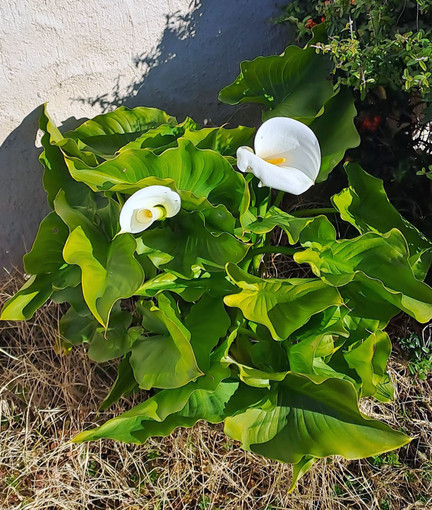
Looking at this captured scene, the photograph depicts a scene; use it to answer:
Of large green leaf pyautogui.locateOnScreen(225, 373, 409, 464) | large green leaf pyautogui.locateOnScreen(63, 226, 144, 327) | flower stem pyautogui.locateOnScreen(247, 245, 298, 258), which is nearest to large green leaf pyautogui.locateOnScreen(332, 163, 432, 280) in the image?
flower stem pyautogui.locateOnScreen(247, 245, 298, 258)

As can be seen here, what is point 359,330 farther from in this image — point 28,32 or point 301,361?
point 28,32

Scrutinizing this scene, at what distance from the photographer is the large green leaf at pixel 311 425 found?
3.28 ft

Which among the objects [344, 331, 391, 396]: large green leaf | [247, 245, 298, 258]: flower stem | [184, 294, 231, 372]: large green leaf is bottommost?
[344, 331, 391, 396]: large green leaf

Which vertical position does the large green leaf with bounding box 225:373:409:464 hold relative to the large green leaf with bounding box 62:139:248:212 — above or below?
below

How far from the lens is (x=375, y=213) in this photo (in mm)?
1235

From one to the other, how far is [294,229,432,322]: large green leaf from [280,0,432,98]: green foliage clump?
29cm

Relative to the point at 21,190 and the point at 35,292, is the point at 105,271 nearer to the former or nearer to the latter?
the point at 35,292

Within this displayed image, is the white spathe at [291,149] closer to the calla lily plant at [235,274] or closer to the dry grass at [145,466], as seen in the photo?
the calla lily plant at [235,274]

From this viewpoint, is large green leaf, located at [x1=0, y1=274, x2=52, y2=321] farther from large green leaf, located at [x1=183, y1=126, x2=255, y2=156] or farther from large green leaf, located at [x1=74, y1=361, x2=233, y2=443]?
large green leaf, located at [x1=183, y1=126, x2=255, y2=156]

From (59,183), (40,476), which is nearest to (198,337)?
(59,183)

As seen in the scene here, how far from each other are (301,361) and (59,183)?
643 mm

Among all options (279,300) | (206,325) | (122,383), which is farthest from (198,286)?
(122,383)

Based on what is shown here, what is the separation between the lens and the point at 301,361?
3.65 feet

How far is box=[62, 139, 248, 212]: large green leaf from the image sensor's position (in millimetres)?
1022
